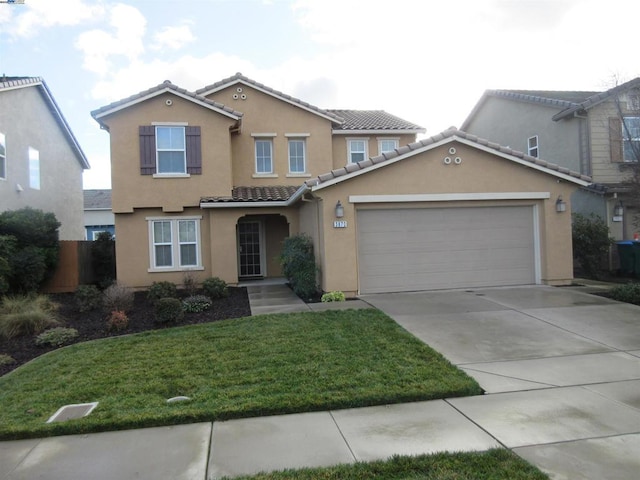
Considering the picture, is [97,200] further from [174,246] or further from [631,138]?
Answer: [631,138]

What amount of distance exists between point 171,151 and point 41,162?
6.57 m

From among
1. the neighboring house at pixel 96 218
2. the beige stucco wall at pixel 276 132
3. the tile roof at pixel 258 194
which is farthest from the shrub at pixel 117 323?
the neighboring house at pixel 96 218

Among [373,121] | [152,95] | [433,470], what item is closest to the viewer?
[433,470]

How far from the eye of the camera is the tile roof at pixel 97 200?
32000 millimetres

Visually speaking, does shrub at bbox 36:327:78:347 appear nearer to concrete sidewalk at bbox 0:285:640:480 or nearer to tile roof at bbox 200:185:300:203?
concrete sidewalk at bbox 0:285:640:480

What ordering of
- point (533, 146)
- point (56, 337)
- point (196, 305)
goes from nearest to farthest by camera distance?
point (56, 337) → point (196, 305) → point (533, 146)

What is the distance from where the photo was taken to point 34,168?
17234mm

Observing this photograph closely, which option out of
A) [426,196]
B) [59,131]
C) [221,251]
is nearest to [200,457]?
[426,196]

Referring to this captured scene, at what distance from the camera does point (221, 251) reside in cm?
1510

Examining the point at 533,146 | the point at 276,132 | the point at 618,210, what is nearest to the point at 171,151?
the point at 276,132

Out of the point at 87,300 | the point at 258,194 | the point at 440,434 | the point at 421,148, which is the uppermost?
the point at 421,148

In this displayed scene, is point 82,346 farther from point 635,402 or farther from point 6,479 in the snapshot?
point 635,402

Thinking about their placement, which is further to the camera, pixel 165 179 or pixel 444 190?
pixel 165 179

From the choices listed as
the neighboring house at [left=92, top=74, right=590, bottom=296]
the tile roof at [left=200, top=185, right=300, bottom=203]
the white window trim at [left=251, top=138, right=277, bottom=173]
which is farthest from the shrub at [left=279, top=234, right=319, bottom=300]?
the white window trim at [left=251, top=138, right=277, bottom=173]
